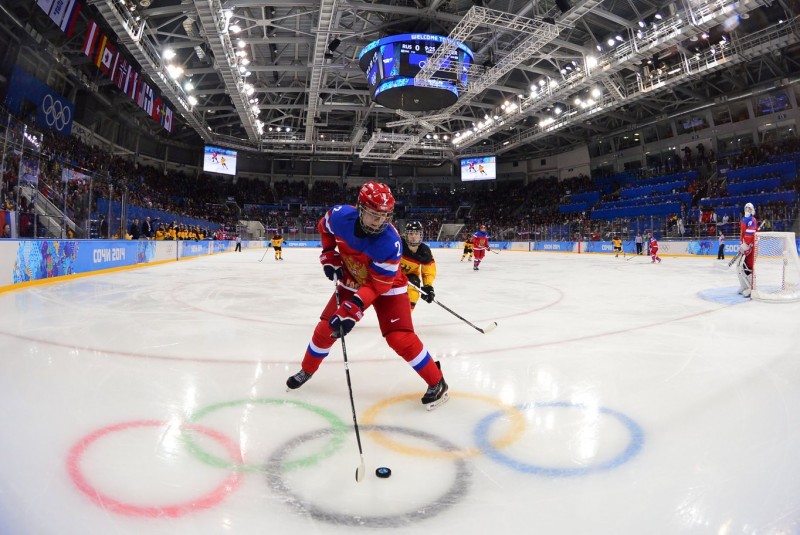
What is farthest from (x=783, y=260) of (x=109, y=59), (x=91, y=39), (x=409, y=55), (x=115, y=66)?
(x=115, y=66)

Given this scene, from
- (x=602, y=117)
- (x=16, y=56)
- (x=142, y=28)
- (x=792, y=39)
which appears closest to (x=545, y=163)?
(x=602, y=117)

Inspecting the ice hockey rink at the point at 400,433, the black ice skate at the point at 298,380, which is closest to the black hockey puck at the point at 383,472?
the ice hockey rink at the point at 400,433

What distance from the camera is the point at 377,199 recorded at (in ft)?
8.08

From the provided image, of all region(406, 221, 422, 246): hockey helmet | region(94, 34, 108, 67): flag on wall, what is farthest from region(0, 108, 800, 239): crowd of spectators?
region(406, 221, 422, 246): hockey helmet

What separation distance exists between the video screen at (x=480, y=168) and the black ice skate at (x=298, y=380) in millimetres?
32029

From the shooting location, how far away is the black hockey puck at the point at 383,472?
1.72 meters

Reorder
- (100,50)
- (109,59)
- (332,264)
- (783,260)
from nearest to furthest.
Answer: (332,264)
(783,260)
(100,50)
(109,59)

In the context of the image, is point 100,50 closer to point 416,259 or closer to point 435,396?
point 416,259

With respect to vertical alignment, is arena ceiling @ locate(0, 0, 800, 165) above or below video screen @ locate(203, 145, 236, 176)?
above

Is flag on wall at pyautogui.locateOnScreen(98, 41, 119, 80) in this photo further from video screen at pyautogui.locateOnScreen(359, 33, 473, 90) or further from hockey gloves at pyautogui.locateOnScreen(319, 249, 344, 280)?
hockey gloves at pyautogui.locateOnScreen(319, 249, 344, 280)

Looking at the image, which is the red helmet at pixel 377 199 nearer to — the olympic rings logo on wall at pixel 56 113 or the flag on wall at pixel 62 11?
the flag on wall at pixel 62 11

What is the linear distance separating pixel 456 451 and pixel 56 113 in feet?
79.4

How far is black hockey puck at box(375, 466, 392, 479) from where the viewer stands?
5.66ft

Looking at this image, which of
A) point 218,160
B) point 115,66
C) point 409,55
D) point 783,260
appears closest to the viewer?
point 783,260
